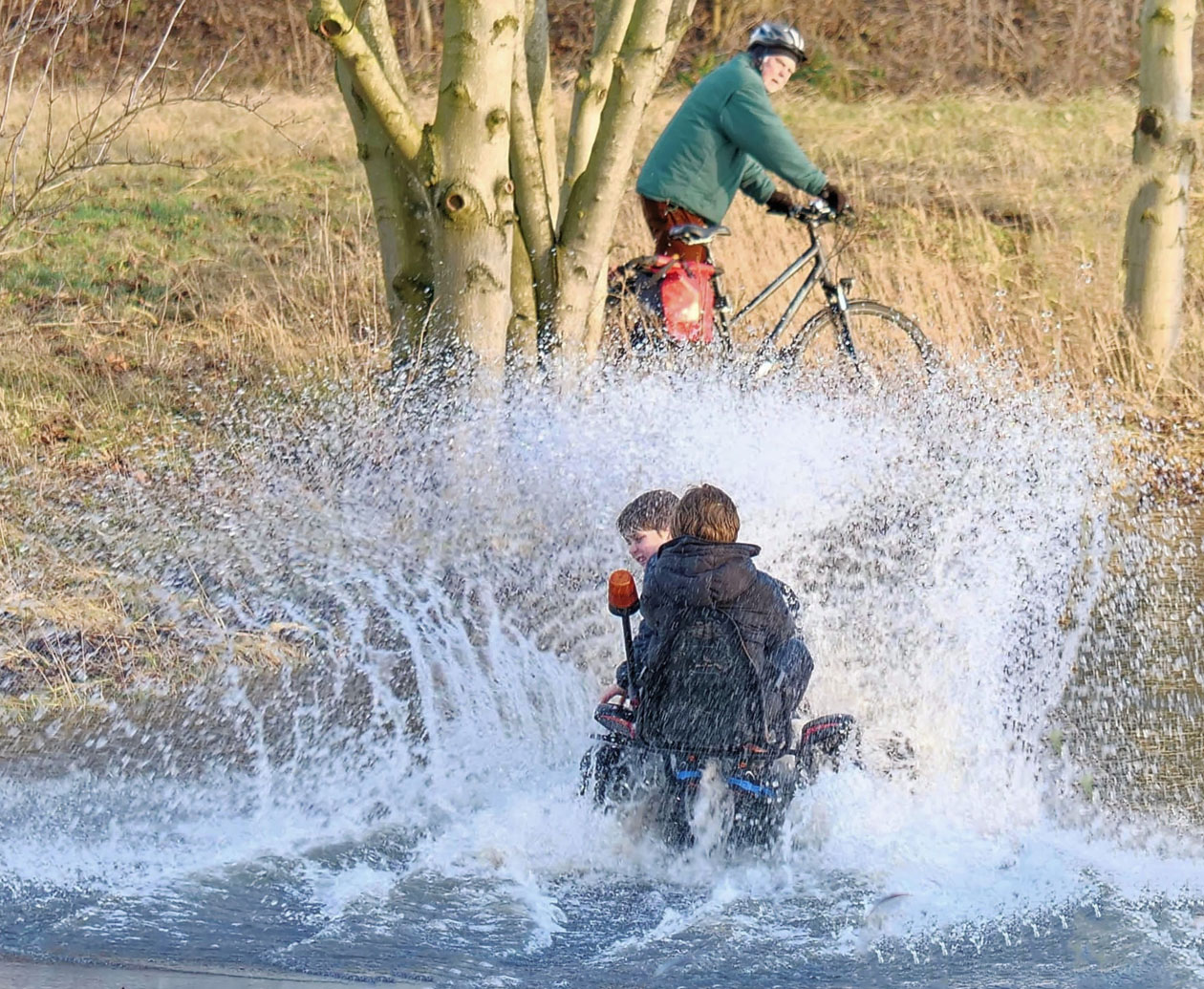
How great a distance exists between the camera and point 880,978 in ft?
13.7

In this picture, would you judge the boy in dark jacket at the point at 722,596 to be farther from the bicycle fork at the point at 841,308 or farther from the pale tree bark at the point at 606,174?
the bicycle fork at the point at 841,308

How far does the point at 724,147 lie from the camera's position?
27.7 feet

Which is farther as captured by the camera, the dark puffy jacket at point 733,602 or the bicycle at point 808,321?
the bicycle at point 808,321

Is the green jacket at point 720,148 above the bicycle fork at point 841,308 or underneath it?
above

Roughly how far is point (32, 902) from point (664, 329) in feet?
15.1

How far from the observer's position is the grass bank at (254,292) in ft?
22.9

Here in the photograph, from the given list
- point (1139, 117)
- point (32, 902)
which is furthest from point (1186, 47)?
point (32, 902)

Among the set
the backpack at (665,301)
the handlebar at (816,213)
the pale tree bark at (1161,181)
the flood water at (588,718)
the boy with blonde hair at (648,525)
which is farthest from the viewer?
the pale tree bark at (1161,181)

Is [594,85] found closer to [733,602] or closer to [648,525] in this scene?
[648,525]

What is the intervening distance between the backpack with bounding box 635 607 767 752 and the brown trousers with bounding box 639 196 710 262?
3918 mm

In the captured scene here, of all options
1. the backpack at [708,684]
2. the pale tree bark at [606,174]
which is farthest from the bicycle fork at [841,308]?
the backpack at [708,684]

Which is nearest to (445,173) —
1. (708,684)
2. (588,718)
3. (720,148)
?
(720,148)

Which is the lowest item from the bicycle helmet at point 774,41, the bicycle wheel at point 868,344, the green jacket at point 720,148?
the bicycle wheel at point 868,344

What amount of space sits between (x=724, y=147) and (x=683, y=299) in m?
0.79
